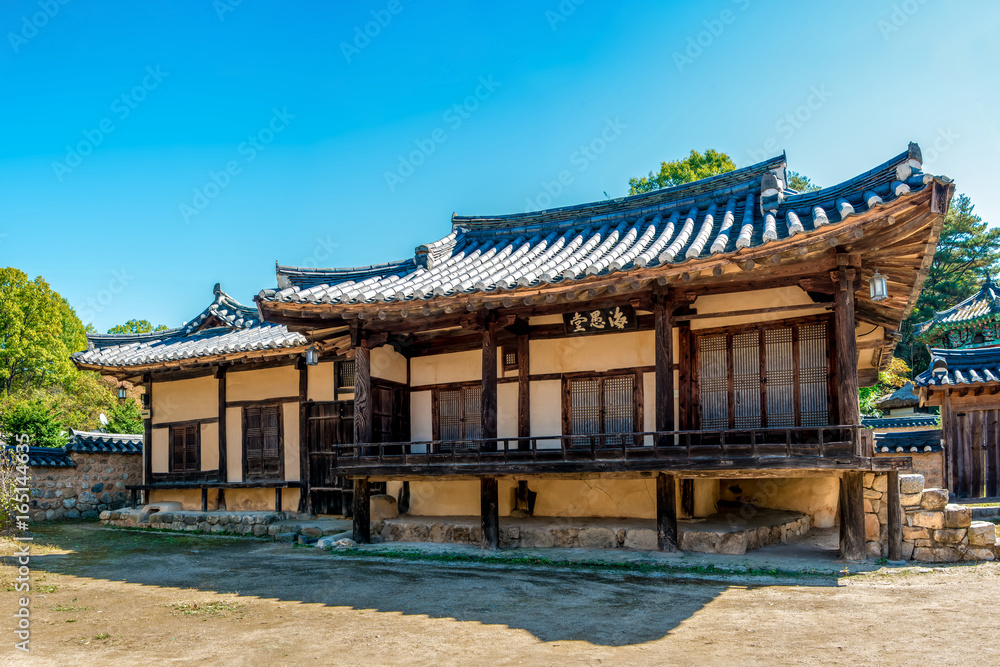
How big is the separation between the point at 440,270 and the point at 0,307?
1349 inches

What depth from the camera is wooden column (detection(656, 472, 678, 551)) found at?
433 inches

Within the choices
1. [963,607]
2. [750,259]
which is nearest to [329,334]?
[750,259]

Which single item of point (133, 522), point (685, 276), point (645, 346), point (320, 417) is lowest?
point (133, 522)

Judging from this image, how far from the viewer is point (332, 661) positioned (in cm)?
636

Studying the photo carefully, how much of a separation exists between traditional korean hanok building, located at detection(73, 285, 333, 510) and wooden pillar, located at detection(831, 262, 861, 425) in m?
11.3

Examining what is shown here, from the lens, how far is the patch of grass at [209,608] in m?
8.34

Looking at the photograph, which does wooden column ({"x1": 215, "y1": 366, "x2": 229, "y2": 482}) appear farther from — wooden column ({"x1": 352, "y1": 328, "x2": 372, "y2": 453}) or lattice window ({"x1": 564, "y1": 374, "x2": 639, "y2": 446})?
lattice window ({"x1": 564, "y1": 374, "x2": 639, "y2": 446})

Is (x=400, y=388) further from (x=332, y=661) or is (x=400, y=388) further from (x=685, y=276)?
(x=332, y=661)

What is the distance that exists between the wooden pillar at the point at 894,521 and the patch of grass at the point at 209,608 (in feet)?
28.5

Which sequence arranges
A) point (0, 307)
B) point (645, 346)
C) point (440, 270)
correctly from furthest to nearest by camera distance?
point (0, 307), point (440, 270), point (645, 346)

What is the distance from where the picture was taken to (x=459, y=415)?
14.3m

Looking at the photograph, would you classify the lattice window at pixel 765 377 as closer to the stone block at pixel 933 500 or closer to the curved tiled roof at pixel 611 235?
the stone block at pixel 933 500

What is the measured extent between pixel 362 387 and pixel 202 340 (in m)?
9.64

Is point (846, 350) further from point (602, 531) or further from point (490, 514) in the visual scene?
point (490, 514)
